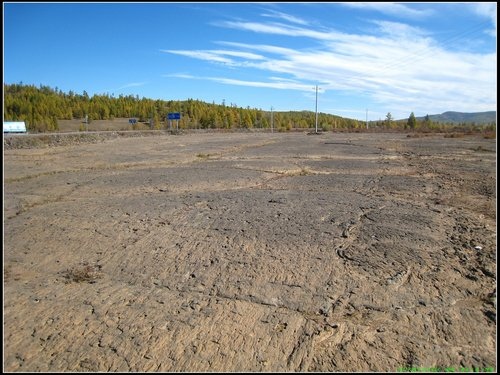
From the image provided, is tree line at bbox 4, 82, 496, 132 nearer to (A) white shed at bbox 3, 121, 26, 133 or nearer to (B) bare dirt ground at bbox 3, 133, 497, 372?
(A) white shed at bbox 3, 121, 26, 133

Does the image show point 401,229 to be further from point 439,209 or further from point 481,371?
point 481,371

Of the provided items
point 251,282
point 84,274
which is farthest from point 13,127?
point 251,282

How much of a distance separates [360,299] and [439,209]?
364 cm

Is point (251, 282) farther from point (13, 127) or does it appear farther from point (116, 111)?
point (116, 111)

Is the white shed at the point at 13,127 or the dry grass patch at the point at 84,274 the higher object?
the white shed at the point at 13,127

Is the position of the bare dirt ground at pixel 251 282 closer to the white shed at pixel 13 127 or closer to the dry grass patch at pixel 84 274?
the dry grass patch at pixel 84 274

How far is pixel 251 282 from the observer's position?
12.8 feet

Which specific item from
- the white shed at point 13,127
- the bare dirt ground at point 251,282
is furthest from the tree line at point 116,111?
the bare dirt ground at point 251,282

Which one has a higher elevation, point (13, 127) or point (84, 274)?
point (13, 127)

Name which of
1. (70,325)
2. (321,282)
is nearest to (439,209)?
(321,282)

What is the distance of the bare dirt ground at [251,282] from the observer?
2.84 m

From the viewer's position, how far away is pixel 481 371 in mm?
2598

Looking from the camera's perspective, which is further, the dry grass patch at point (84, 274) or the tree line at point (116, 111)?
the tree line at point (116, 111)

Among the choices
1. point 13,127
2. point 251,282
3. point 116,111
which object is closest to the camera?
point 251,282
